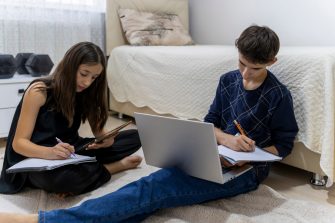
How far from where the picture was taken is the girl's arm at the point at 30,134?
1.10 meters

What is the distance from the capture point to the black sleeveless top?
118 cm

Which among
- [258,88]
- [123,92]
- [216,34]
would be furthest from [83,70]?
[216,34]

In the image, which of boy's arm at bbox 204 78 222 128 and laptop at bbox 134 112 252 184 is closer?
laptop at bbox 134 112 252 184

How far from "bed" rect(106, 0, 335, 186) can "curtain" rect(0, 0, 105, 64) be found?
0.14m

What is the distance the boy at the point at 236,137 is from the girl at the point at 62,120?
0.25m

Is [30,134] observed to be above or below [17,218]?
above

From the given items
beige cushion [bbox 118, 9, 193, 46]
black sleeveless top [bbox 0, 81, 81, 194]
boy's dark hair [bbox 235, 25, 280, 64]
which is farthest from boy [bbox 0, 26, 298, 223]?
beige cushion [bbox 118, 9, 193, 46]

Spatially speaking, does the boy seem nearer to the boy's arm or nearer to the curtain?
the boy's arm

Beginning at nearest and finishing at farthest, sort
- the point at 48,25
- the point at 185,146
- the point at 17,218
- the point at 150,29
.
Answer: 1. the point at 17,218
2. the point at 185,146
3. the point at 48,25
4. the point at 150,29

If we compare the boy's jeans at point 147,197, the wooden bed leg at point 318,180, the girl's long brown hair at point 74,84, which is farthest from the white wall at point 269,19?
the girl's long brown hair at point 74,84

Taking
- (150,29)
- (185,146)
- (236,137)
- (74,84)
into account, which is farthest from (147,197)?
(150,29)

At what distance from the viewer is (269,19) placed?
226 cm

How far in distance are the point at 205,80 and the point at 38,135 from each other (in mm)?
750

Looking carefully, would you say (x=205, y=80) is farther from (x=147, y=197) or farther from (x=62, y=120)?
(x=147, y=197)
